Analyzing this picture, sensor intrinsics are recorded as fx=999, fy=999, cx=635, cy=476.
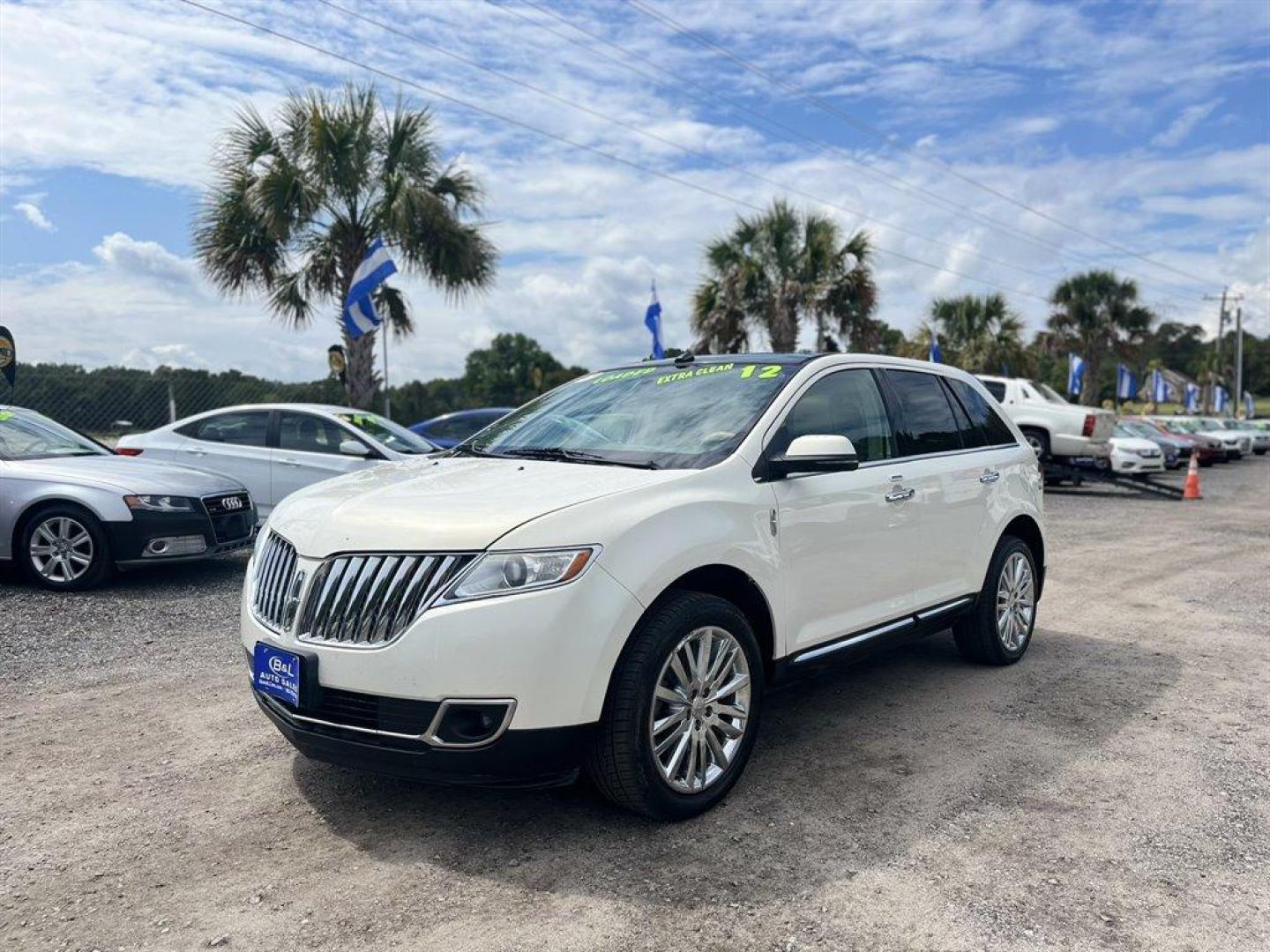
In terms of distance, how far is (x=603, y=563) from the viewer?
3.16 m

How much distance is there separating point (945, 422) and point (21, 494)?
653 centimetres

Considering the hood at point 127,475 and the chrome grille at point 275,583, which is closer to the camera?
the chrome grille at point 275,583

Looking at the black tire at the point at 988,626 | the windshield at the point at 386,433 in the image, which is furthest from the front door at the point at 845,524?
the windshield at the point at 386,433

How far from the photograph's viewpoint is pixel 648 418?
4.30 meters

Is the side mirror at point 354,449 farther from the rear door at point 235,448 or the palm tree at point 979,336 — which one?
the palm tree at point 979,336

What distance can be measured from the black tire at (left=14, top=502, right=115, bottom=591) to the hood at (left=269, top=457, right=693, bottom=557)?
13.9 feet

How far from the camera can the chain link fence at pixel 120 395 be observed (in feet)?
50.0

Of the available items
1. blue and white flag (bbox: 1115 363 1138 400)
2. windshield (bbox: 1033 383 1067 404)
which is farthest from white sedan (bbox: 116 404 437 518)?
blue and white flag (bbox: 1115 363 1138 400)

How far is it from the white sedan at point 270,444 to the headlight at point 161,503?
7.26 feet

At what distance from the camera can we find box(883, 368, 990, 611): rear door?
191 inches

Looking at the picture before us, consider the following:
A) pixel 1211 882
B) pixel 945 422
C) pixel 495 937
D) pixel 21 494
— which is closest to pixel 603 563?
pixel 495 937

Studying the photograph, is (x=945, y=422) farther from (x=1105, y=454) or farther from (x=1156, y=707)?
(x=1105, y=454)

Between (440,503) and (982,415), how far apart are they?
11.7 ft

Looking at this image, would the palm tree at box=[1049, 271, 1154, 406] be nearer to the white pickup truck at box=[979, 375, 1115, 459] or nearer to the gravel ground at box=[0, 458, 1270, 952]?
the white pickup truck at box=[979, 375, 1115, 459]
